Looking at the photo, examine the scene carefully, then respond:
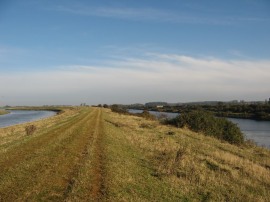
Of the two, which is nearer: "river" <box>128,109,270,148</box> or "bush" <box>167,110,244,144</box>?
"bush" <box>167,110,244,144</box>

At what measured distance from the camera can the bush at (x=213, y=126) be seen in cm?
3344

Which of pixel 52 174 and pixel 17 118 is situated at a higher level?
pixel 52 174

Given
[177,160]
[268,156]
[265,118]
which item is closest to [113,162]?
Answer: [177,160]

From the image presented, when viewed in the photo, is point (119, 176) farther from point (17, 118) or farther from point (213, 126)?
point (17, 118)

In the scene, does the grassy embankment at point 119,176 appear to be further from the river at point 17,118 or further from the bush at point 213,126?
the river at point 17,118

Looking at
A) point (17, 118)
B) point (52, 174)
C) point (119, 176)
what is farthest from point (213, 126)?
point (17, 118)

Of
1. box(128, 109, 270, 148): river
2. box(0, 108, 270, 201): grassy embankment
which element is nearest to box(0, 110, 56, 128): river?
box(128, 109, 270, 148): river

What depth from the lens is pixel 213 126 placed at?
115 ft

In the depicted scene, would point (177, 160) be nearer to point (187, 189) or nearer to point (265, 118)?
point (187, 189)

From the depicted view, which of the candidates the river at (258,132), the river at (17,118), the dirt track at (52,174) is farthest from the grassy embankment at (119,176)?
the river at (17,118)

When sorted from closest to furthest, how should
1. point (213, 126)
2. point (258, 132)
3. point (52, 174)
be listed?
1. point (52, 174)
2. point (213, 126)
3. point (258, 132)

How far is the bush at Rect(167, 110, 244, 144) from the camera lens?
110 ft

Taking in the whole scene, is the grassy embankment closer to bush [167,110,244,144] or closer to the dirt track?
the dirt track

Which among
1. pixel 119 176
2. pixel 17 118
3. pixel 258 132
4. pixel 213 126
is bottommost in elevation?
pixel 258 132
